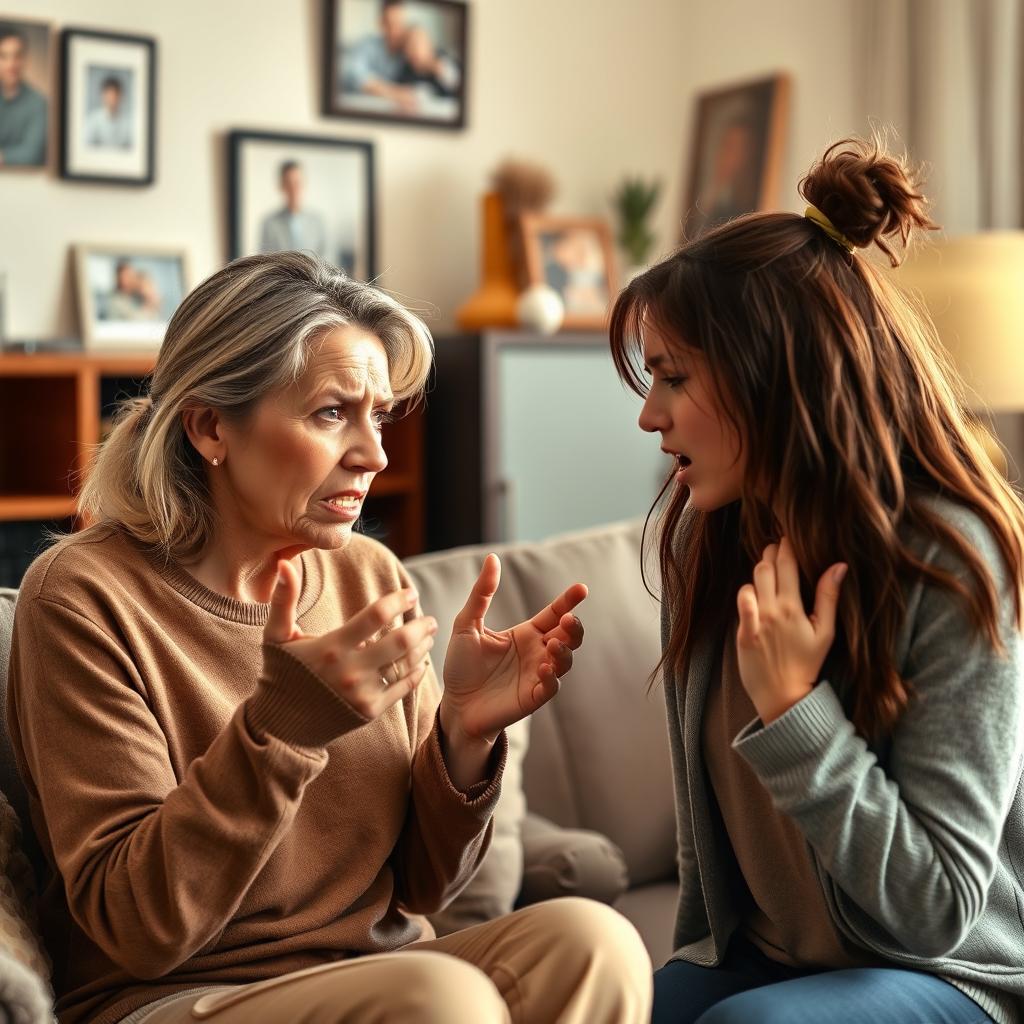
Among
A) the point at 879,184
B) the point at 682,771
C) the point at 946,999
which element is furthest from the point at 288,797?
the point at 879,184

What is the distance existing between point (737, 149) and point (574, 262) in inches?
26.8

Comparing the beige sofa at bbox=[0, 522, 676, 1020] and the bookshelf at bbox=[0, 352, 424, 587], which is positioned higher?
the bookshelf at bbox=[0, 352, 424, 587]

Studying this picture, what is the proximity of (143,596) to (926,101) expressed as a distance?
3111 mm

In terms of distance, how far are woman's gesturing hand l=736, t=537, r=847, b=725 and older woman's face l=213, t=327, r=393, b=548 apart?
0.45 meters

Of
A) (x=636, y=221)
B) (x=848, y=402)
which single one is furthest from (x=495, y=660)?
(x=636, y=221)

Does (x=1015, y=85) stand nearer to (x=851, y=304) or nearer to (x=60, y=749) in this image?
(x=851, y=304)

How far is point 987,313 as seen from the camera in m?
2.93

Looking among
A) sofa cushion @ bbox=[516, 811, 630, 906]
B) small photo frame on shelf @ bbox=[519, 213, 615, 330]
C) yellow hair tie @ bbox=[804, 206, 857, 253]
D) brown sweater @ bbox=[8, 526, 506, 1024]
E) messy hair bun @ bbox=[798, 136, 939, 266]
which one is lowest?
sofa cushion @ bbox=[516, 811, 630, 906]

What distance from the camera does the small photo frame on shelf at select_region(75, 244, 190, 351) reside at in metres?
3.75

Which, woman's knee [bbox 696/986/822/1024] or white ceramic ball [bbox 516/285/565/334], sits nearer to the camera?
woman's knee [bbox 696/986/822/1024]

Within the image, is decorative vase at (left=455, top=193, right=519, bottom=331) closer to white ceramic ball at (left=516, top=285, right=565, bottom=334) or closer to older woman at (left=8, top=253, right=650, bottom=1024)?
white ceramic ball at (left=516, top=285, right=565, bottom=334)

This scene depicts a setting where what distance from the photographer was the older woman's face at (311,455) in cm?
144

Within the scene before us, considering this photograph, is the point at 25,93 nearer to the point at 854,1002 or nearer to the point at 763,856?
the point at 763,856

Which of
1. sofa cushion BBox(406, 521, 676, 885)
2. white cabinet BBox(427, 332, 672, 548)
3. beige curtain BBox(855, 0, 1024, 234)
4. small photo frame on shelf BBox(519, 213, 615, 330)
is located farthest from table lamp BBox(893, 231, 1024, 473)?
small photo frame on shelf BBox(519, 213, 615, 330)
